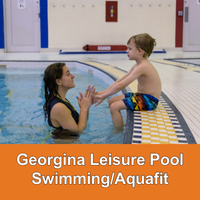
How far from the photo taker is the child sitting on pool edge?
8.31 ft

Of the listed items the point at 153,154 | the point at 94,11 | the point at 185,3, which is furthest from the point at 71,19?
the point at 153,154

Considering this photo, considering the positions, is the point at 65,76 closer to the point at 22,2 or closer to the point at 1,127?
the point at 1,127

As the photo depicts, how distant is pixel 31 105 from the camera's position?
416 centimetres

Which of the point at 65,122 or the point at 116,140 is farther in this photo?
the point at 116,140

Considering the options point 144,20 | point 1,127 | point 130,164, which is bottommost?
point 1,127

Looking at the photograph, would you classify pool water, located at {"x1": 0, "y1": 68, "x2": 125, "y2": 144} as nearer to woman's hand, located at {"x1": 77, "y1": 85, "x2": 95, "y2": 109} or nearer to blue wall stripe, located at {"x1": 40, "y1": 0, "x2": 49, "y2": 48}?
woman's hand, located at {"x1": 77, "y1": 85, "x2": 95, "y2": 109}

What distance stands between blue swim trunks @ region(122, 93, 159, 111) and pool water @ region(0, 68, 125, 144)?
26 cm

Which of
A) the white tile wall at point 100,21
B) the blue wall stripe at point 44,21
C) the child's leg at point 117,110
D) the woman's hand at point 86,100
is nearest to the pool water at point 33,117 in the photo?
the child's leg at point 117,110

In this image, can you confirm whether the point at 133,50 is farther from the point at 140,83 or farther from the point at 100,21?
the point at 100,21

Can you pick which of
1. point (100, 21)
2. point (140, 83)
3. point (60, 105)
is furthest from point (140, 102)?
point (100, 21)

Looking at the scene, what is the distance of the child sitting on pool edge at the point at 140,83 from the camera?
8.31ft

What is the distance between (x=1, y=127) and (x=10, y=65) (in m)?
5.23

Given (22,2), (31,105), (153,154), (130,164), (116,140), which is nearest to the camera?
(130,164)

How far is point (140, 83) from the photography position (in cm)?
271
